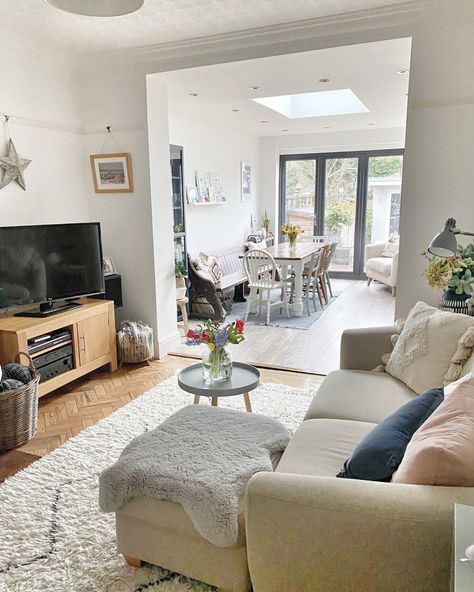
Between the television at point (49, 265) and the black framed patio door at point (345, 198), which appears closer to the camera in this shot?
the television at point (49, 265)

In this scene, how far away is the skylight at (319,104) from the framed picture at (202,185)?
1.34 metres

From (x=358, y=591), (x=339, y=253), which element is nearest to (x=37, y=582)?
(x=358, y=591)

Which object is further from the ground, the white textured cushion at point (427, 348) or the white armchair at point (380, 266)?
the white textured cushion at point (427, 348)

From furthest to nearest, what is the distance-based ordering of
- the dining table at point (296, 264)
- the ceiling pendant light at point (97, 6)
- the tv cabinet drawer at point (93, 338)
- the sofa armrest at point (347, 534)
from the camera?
the dining table at point (296, 264) < the tv cabinet drawer at point (93, 338) < the ceiling pendant light at point (97, 6) < the sofa armrest at point (347, 534)

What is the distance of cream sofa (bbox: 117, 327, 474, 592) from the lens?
1214mm

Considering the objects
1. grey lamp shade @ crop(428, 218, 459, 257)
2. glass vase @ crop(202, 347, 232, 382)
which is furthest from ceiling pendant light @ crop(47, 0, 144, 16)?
grey lamp shade @ crop(428, 218, 459, 257)

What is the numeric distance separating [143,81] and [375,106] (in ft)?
10.9

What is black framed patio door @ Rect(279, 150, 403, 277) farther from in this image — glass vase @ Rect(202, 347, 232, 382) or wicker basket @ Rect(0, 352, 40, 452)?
wicker basket @ Rect(0, 352, 40, 452)

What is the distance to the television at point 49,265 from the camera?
332 cm

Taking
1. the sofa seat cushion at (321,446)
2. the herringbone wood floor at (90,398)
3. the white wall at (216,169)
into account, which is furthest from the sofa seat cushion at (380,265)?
the sofa seat cushion at (321,446)

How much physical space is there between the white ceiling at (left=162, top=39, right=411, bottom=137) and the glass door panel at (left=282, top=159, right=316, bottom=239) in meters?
2.22

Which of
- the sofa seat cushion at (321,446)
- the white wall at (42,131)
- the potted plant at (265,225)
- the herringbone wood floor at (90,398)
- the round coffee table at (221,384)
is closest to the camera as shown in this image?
the sofa seat cushion at (321,446)

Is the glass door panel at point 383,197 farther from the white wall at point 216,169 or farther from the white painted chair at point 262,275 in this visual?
the white painted chair at point 262,275

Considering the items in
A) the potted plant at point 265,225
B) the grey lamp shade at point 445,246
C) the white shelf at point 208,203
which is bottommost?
the potted plant at point 265,225
